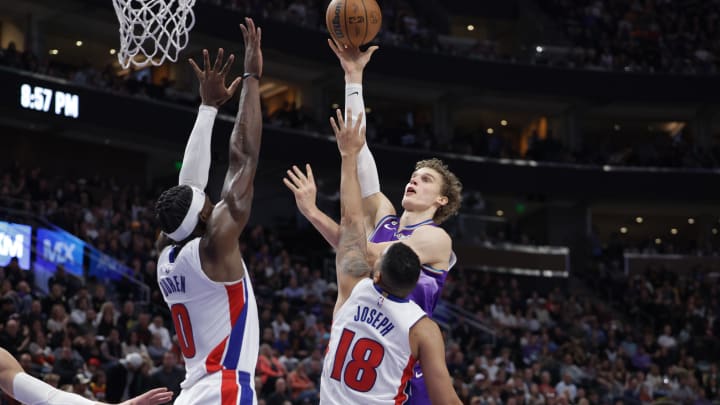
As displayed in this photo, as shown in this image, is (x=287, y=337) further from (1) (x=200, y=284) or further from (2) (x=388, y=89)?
(2) (x=388, y=89)

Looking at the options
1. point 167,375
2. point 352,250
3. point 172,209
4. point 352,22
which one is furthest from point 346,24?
point 167,375

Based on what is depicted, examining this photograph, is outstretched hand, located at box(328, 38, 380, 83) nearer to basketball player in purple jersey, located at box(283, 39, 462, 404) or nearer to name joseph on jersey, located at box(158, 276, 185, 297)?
basketball player in purple jersey, located at box(283, 39, 462, 404)

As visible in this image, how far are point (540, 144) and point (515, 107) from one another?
2.61 meters

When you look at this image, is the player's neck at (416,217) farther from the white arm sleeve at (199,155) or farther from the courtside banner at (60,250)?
the courtside banner at (60,250)

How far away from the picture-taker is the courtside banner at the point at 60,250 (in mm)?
15047

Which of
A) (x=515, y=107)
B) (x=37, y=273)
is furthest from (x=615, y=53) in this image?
(x=37, y=273)

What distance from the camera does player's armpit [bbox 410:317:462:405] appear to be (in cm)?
461

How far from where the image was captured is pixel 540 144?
3059 cm

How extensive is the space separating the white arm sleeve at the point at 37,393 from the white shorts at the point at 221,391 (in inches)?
17.0

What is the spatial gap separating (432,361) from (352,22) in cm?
271

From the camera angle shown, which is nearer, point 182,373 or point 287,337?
point 182,373

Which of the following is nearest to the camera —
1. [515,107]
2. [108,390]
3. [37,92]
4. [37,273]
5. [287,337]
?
[108,390]

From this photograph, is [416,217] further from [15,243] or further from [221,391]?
[15,243]

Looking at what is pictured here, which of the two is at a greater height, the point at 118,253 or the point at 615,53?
the point at 615,53
